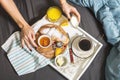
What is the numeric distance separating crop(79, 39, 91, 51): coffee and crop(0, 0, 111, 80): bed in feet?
0.30

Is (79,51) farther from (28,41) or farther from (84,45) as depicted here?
(28,41)

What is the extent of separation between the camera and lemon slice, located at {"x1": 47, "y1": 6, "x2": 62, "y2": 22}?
45.4 inches

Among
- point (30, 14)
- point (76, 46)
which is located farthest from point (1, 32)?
point (76, 46)

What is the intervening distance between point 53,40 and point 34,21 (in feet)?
0.61

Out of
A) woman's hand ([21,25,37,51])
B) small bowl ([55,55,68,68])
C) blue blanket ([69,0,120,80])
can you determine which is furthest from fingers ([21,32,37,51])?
blue blanket ([69,0,120,80])

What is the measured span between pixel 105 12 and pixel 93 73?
302 mm

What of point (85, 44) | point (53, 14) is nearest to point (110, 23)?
point (85, 44)

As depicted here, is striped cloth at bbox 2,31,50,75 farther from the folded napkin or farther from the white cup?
the white cup

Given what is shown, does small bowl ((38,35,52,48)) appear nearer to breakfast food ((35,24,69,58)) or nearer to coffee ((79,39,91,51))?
breakfast food ((35,24,69,58))

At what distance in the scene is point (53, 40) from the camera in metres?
1.10

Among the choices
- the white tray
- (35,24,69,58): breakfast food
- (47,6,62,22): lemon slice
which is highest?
(47,6,62,22): lemon slice

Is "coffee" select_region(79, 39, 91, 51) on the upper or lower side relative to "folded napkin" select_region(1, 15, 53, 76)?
lower

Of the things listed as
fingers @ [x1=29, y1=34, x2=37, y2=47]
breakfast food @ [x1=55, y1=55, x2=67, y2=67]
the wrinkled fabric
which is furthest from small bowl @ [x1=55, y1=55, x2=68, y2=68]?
the wrinkled fabric

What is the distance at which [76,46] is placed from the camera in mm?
1111
